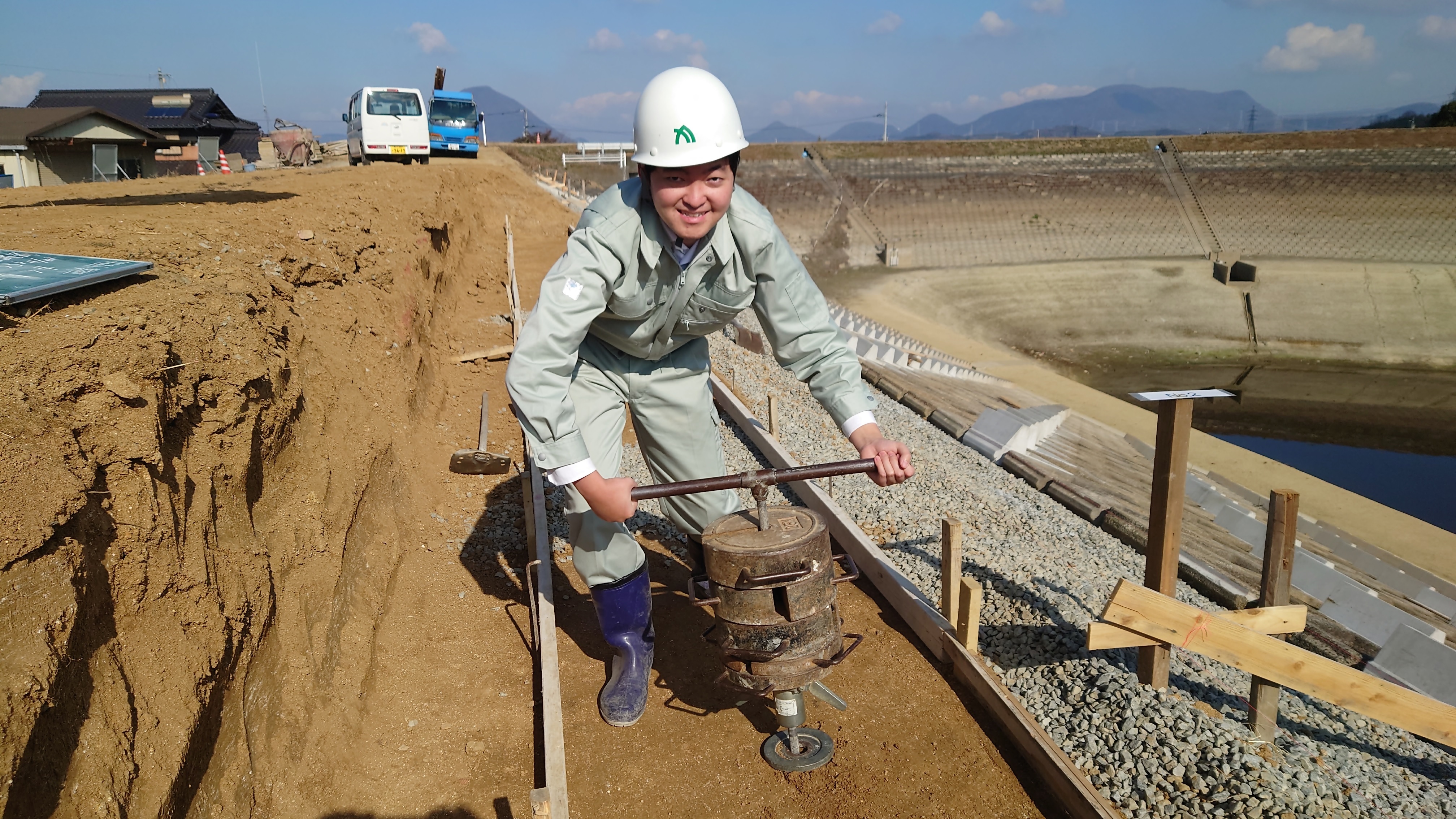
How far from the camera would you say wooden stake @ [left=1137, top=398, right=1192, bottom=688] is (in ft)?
12.2

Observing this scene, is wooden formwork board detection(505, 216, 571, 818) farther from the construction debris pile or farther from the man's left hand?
the man's left hand

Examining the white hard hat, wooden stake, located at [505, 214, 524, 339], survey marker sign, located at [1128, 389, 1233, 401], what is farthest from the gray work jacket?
Answer: wooden stake, located at [505, 214, 524, 339]

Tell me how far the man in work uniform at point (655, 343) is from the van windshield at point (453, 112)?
22.4 m

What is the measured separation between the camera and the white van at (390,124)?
19.4m

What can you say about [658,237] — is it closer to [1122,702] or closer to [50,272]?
[50,272]

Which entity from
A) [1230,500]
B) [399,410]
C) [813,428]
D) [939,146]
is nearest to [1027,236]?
[939,146]

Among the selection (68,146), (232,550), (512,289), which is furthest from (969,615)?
(68,146)

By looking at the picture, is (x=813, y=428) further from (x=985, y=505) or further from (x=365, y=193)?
(x=365, y=193)

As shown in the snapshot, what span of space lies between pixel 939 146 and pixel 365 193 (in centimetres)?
3447

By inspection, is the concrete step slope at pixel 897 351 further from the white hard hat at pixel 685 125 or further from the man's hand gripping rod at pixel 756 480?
the man's hand gripping rod at pixel 756 480

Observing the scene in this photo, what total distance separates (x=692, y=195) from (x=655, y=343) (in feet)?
2.42

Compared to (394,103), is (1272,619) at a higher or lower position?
lower

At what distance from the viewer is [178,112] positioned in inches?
1164

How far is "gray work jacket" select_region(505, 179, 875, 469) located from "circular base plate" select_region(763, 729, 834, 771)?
1323mm
